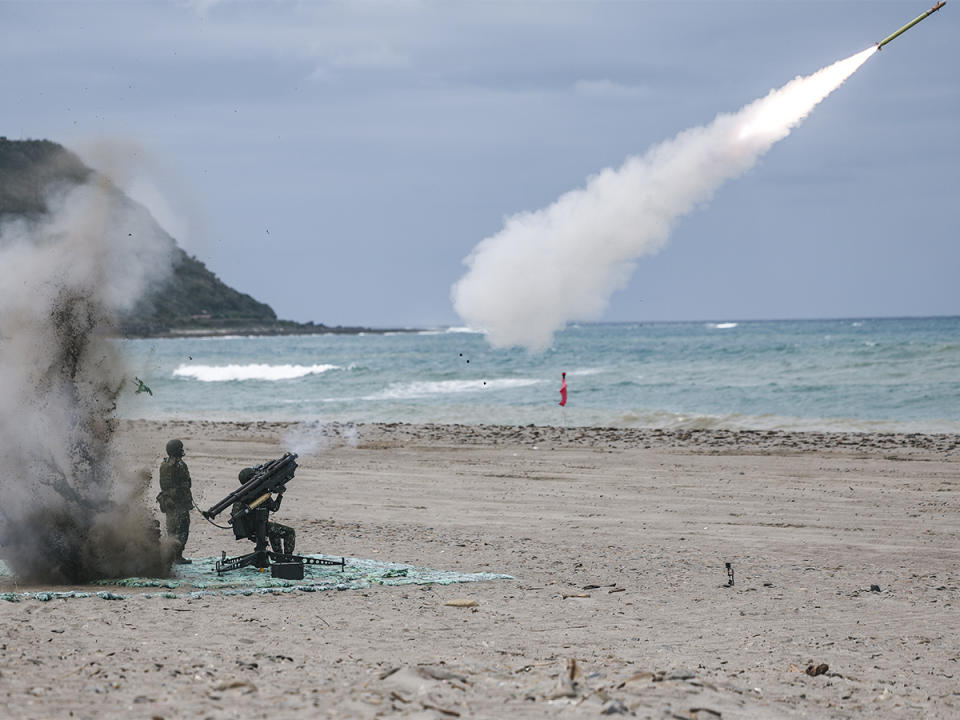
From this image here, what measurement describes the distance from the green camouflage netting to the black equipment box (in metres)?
0.06

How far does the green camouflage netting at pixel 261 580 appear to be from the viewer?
11523 mm

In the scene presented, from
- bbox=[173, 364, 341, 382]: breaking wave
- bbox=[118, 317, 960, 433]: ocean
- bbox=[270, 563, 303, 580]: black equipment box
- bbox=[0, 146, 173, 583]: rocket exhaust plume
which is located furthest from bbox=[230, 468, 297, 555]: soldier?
bbox=[173, 364, 341, 382]: breaking wave

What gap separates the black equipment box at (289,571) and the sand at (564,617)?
0.66m

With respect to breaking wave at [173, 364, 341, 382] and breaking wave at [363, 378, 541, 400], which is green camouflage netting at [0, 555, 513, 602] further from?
breaking wave at [173, 364, 341, 382]

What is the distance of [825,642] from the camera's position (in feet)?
33.2

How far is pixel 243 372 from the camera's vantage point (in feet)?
246

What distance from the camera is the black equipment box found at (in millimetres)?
12297

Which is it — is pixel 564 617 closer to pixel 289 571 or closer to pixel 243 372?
pixel 289 571

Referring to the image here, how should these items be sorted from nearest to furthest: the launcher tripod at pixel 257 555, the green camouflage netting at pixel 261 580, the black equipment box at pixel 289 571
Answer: the green camouflage netting at pixel 261 580 → the black equipment box at pixel 289 571 → the launcher tripod at pixel 257 555

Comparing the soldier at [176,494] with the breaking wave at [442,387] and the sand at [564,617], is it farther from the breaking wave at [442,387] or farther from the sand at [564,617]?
the breaking wave at [442,387]

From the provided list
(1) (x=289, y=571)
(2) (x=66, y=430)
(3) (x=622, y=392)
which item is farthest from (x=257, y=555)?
(3) (x=622, y=392)

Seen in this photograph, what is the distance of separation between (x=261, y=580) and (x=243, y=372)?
64342 mm

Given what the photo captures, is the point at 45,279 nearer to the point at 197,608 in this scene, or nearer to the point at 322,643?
the point at 197,608

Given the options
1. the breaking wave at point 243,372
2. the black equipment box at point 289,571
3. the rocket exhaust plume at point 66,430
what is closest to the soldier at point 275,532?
the black equipment box at point 289,571
